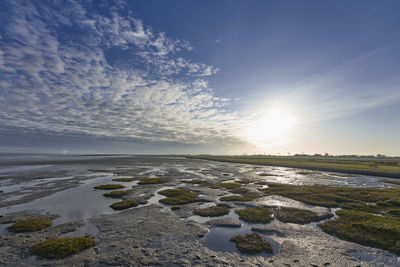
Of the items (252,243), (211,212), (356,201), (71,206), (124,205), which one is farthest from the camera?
(356,201)

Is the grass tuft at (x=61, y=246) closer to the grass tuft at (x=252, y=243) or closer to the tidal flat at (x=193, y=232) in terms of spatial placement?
the tidal flat at (x=193, y=232)

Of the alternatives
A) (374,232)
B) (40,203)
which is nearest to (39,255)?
(40,203)

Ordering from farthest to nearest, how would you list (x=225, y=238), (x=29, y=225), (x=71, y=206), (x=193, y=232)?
(x=71, y=206) < (x=29, y=225) < (x=193, y=232) < (x=225, y=238)

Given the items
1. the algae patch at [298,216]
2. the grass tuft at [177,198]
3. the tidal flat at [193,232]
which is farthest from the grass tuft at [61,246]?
the algae patch at [298,216]

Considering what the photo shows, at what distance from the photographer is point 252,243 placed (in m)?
12.5

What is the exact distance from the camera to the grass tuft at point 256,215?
56.2 ft

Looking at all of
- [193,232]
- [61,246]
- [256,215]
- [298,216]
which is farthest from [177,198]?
[298,216]

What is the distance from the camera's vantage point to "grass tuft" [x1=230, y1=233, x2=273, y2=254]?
11.7 metres

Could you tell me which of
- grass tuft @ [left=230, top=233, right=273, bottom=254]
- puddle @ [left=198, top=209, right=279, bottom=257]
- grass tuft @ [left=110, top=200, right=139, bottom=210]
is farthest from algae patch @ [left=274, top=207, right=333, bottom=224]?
grass tuft @ [left=110, top=200, right=139, bottom=210]

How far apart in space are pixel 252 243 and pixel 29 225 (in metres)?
18.4

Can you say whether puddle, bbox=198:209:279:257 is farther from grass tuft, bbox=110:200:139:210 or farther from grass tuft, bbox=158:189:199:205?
grass tuft, bbox=110:200:139:210

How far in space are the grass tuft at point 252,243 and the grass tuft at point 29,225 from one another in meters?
16.2

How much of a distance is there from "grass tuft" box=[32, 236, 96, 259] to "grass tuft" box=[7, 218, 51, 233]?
12.6 ft

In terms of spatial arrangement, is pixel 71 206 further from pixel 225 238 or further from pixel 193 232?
pixel 225 238
